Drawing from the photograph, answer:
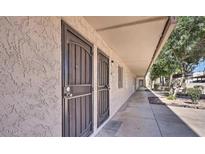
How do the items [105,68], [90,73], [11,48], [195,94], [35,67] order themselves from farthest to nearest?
[195,94] < [105,68] < [90,73] < [35,67] < [11,48]

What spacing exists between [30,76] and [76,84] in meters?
1.24

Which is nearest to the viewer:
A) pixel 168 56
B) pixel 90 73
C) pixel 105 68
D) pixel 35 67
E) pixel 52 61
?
pixel 35 67

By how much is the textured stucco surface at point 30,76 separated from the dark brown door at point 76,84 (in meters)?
0.21

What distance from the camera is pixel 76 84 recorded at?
9.90 feet

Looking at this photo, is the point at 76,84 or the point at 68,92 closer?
the point at 68,92

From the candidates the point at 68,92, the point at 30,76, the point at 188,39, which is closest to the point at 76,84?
the point at 68,92

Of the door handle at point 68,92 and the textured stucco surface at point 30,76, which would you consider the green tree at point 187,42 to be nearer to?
the door handle at point 68,92

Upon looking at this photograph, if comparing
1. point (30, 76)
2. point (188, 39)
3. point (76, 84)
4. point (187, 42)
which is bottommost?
point (76, 84)

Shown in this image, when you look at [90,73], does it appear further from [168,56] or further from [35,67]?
[168,56]

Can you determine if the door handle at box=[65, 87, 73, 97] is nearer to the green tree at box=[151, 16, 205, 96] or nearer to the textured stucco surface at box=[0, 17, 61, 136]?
the textured stucco surface at box=[0, 17, 61, 136]

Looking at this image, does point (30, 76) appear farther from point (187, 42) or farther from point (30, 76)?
point (187, 42)
